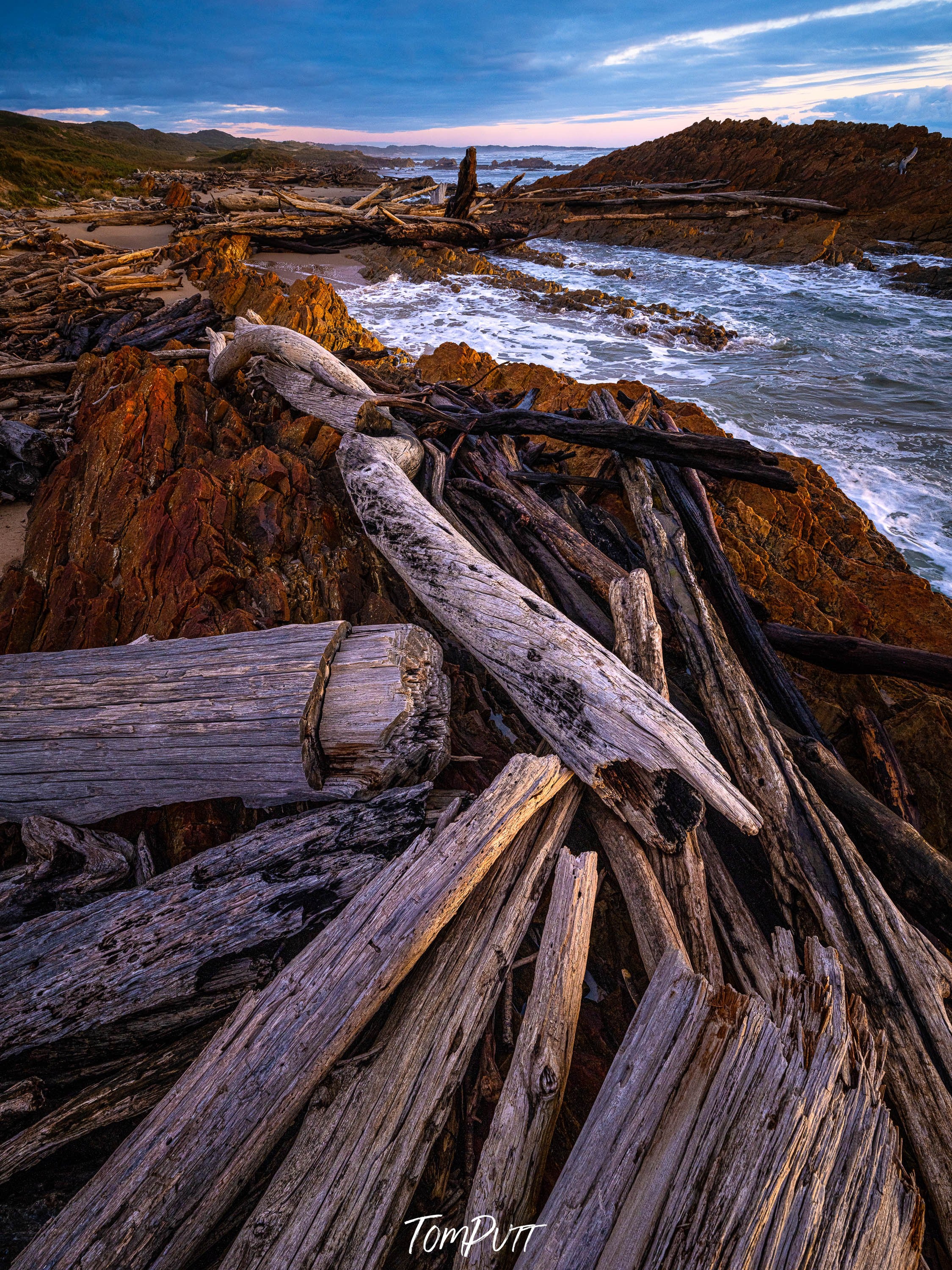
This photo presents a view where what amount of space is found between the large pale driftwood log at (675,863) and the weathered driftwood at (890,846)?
2.61 ft

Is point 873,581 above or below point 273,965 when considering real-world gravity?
above

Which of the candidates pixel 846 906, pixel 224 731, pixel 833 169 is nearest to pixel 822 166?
pixel 833 169

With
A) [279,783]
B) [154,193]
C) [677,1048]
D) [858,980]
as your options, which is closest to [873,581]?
[858,980]

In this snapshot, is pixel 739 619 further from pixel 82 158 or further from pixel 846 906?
pixel 82 158

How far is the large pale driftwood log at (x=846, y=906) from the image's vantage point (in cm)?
179

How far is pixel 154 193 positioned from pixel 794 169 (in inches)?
1192

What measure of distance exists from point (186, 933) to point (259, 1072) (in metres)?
0.59

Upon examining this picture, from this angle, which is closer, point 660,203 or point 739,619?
point 739,619

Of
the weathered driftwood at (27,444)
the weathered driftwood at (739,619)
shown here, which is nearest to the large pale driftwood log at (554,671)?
the weathered driftwood at (739,619)

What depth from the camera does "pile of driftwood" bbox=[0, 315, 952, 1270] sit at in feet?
4.79

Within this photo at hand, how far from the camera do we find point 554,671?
106 inches

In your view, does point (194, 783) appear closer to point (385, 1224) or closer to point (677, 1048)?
point (385, 1224)

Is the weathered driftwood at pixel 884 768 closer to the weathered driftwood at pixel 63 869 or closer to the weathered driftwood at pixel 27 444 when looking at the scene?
the weathered driftwood at pixel 63 869

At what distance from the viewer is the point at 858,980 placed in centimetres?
206
